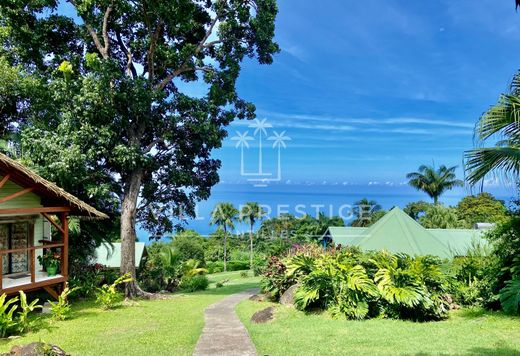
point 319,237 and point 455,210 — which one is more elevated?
point 455,210

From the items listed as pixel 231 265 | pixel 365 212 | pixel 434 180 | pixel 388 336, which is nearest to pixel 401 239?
pixel 388 336

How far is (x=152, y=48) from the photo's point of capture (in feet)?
51.5

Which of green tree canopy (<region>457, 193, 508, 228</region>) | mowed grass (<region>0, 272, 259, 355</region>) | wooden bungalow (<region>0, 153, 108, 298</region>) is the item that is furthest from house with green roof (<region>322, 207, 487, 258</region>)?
green tree canopy (<region>457, 193, 508, 228</region>)

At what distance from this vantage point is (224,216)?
46.2 metres

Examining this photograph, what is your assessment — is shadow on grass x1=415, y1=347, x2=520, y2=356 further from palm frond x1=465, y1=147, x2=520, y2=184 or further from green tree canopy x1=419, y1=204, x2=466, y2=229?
green tree canopy x1=419, y1=204, x2=466, y2=229

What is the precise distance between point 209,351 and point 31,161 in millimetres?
10192

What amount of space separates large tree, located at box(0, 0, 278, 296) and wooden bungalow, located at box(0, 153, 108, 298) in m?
1.53

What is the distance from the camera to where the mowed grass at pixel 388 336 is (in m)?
6.77

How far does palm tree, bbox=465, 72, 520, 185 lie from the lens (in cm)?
732

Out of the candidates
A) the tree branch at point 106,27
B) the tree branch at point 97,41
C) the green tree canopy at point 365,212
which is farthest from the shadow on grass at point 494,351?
the green tree canopy at point 365,212

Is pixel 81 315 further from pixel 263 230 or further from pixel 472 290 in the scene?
pixel 263 230

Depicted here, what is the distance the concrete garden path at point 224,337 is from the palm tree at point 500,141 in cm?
507

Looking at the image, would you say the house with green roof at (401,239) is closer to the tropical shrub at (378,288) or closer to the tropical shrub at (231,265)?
the tropical shrub at (378,288)

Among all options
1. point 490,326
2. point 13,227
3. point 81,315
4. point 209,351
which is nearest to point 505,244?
point 490,326
